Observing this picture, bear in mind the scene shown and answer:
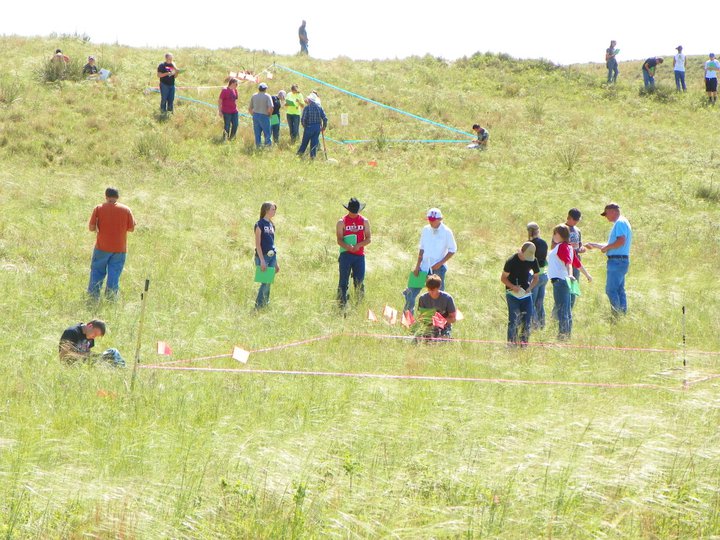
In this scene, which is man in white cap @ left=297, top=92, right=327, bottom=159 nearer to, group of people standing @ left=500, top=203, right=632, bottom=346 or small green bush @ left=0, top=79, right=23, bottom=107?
small green bush @ left=0, top=79, right=23, bottom=107

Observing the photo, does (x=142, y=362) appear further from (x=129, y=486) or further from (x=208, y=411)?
(x=129, y=486)

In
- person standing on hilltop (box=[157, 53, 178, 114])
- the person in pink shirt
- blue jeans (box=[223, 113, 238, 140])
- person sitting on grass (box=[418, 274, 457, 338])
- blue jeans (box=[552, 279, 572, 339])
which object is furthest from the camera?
blue jeans (box=[223, 113, 238, 140])

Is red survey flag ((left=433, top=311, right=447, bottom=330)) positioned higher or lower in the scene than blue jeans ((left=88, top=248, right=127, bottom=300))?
lower

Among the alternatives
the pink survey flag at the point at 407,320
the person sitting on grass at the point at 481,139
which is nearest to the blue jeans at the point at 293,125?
the person sitting on grass at the point at 481,139

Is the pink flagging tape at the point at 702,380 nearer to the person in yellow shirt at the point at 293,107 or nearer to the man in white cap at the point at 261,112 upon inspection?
the man in white cap at the point at 261,112

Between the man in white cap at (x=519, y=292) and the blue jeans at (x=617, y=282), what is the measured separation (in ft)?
6.40

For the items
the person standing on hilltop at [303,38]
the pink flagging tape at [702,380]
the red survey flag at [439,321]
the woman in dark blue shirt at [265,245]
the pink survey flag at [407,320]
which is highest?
the person standing on hilltop at [303,38]

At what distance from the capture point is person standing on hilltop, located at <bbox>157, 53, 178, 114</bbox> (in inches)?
838

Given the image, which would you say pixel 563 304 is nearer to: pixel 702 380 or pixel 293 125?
pixel 702 380

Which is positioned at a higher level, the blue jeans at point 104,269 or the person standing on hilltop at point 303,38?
the person standing on hilltop at point 303,38

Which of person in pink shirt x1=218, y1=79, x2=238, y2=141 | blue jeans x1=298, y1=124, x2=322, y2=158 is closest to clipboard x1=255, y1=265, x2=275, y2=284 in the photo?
blue jeans x1=298, y1=124, x2=322, y2=158

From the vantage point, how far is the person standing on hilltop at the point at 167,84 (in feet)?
69.9

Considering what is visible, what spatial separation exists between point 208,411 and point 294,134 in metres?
16.1

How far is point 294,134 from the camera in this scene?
22.2m
